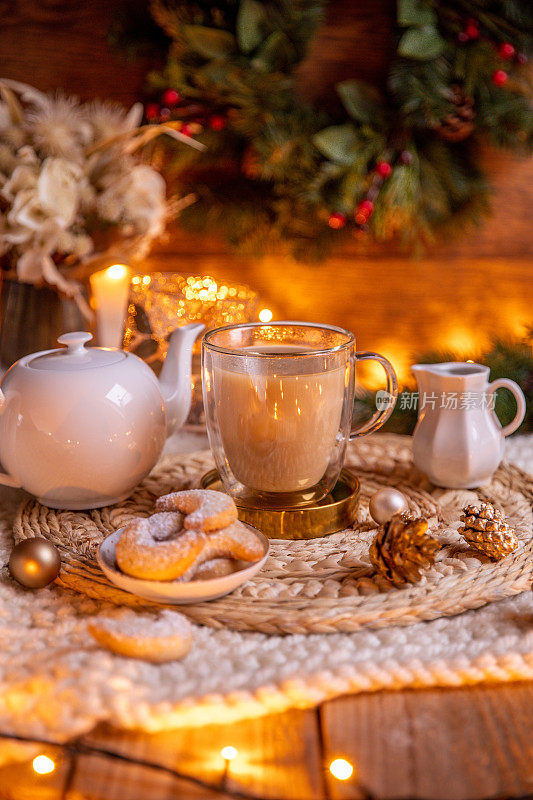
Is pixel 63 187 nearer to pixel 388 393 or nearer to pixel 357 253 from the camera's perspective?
pixel 388 393

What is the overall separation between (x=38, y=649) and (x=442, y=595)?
0.34 m

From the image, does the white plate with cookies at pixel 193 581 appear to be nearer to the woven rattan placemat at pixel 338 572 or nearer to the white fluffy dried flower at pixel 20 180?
the woven rattan placemat at pixel 338 572

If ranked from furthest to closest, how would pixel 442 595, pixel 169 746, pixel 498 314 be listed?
pixel 498 314
pixel 442 595
pixel 169 746

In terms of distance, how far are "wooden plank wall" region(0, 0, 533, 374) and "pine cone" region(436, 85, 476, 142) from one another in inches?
6.7

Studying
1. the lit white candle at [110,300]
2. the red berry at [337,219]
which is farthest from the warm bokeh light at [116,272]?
the red berry at [337,219]

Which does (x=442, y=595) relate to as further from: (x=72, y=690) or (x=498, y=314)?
(x=498, y=314)

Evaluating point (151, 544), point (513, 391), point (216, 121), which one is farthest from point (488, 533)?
point (216, 121)

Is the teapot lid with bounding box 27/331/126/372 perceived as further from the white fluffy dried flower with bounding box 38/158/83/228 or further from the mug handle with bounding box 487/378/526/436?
the mug handle with bounding box 487/378/526/436

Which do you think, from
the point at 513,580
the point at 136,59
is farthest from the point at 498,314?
the point at 513,580

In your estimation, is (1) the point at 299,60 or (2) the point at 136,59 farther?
(2) the point at 136,59

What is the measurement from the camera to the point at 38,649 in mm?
565

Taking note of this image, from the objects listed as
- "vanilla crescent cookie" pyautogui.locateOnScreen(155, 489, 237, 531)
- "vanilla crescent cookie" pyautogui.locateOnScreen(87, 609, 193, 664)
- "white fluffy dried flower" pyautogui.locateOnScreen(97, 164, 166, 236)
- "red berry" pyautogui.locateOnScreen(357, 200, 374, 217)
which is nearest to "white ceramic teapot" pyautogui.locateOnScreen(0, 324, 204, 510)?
"vanilla crescent cookie" pyautogui.locateOnScreen(155, 489, 237, 531)

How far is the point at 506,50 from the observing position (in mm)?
1152

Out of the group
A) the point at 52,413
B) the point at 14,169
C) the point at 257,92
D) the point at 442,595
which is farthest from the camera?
the point at 257,92
